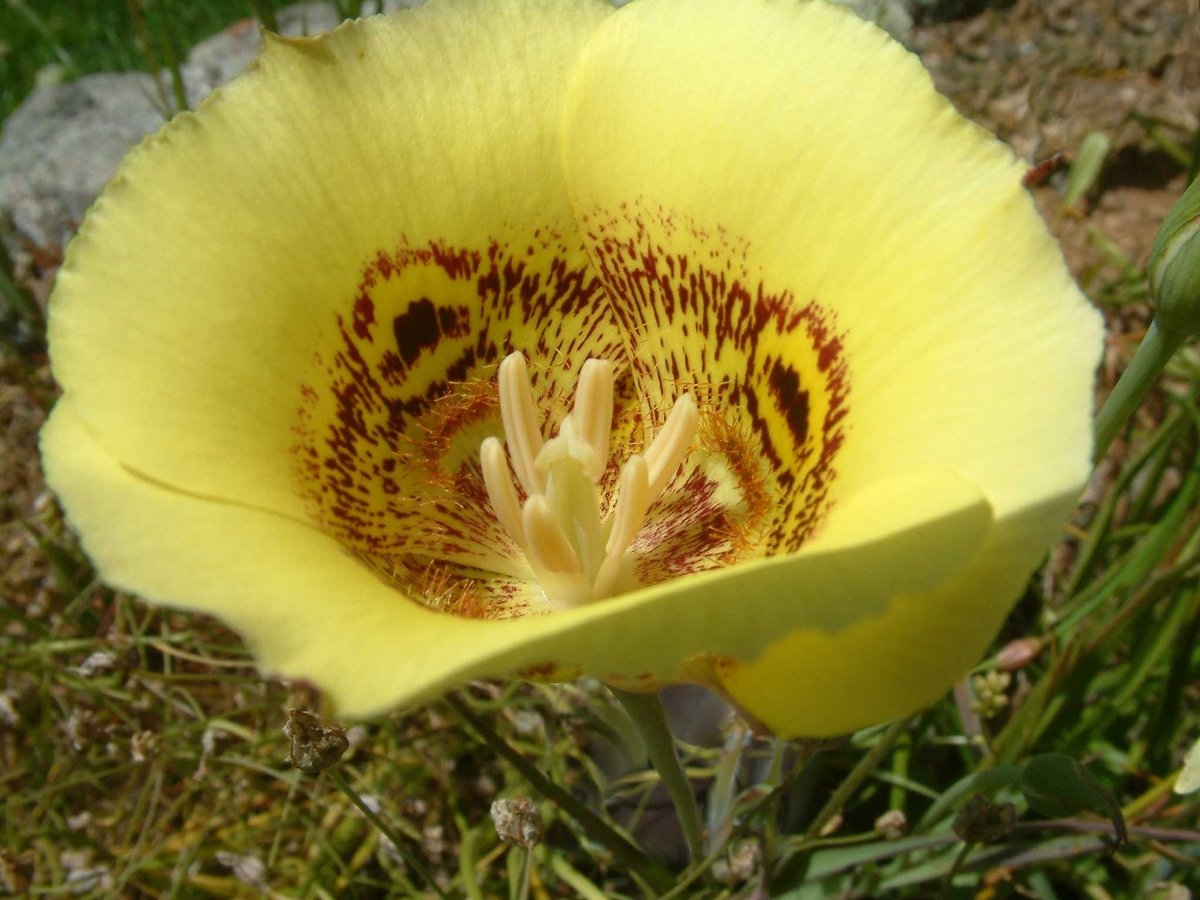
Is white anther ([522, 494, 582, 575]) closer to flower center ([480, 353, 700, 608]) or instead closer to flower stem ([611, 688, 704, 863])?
flower center ([480, 353, 700, 608])

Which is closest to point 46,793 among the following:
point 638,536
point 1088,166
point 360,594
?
point 638,536

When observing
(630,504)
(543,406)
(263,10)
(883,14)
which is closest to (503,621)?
(630,504)

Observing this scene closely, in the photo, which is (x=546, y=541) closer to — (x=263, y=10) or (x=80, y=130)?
(x=263, y=10)

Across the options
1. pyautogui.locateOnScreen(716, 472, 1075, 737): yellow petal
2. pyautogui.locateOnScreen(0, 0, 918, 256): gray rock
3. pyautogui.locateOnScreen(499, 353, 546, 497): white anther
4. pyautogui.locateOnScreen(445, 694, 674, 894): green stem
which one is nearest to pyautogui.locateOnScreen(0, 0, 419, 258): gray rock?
pyautogui.locateOnScreen(0, 0, 918, 256): gray rock

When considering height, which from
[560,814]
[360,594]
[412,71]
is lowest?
[560,814]

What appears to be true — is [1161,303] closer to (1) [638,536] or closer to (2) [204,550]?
(1) [638,536]
